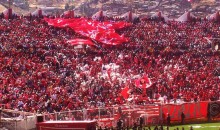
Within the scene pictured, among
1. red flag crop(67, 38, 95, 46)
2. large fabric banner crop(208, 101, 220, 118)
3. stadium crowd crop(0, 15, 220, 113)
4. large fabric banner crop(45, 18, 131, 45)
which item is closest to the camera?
large fabric banner crop(208, 101, 220, 118)

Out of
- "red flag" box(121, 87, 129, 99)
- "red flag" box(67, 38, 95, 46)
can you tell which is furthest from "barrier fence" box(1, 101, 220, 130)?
"red flag" box(67, 38, 95, 46)

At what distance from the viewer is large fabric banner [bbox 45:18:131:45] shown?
5200 cm

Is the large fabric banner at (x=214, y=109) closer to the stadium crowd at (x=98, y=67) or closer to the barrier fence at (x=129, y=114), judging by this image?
the barrier fence at (x=129, y=114)

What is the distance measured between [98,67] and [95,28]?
1003 centimetres

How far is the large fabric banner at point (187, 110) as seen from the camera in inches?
1404

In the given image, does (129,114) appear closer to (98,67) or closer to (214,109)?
(214,109)

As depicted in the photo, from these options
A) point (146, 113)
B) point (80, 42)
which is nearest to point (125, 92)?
point (146, 113)

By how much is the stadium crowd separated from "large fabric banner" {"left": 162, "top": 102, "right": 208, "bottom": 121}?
285cm

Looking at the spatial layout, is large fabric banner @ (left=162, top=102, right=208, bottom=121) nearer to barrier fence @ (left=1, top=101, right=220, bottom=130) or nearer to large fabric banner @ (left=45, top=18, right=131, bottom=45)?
barrier fence @ (left=1, top=101, right=220, bottom=130)

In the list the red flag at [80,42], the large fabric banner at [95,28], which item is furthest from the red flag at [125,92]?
the large fabric banner at [95,28]

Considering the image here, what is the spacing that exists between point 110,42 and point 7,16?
33.7 feet

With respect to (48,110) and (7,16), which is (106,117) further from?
(7,16)

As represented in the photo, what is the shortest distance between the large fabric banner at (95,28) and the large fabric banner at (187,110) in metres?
16.7

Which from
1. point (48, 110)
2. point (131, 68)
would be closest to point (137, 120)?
point (48, 110)
